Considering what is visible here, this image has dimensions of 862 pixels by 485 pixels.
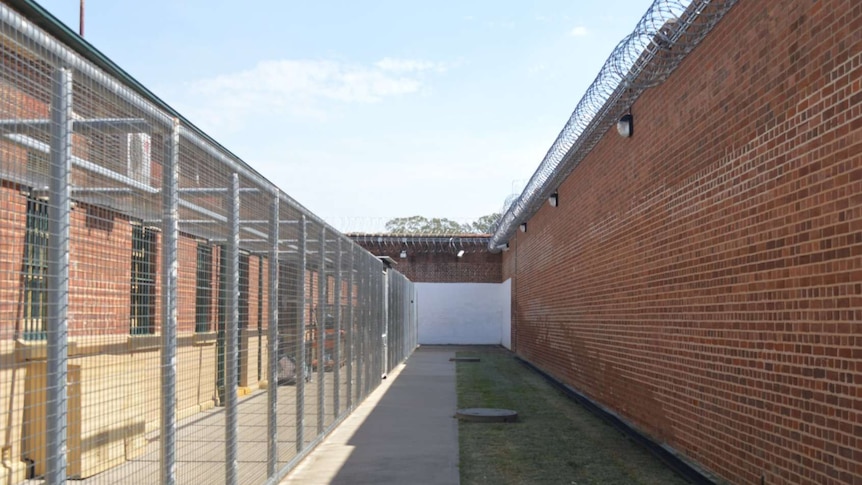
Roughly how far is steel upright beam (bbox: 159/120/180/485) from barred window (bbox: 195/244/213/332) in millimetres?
804

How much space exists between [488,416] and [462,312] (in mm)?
21537

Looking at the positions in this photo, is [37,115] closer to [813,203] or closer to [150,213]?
[150,213]

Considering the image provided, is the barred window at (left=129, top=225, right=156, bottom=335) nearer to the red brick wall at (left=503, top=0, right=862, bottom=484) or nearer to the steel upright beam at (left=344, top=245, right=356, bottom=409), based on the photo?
the red brick wall at (left=503, top=0, right=862, bottom=484)

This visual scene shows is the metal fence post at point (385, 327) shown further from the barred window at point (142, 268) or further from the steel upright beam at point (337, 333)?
the barred window at point (142, 268)

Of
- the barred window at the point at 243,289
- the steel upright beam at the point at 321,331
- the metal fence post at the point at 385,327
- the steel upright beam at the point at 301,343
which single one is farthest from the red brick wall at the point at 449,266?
the barred window at the point at 243,289

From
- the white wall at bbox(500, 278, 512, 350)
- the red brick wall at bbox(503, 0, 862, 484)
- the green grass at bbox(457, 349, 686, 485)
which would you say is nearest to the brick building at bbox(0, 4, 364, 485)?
the green grass at bbox(457, 349, 686, 485)

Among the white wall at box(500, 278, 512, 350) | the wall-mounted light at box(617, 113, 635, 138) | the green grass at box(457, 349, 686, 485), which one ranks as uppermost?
the wall-mounted light at box(617, 113, 635, 138)

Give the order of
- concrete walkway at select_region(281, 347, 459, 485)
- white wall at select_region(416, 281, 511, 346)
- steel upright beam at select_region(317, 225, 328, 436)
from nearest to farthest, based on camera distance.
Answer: concrete walkway at select_region(281, 347, 459, 485)
steel upright beam at select_region(317, 225, 328, 436)
white wall at select_region(416, 281, 511, 346)

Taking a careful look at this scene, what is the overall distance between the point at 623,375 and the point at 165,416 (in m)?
7.14

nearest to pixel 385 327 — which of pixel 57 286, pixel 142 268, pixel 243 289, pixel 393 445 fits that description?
pixel 393 445

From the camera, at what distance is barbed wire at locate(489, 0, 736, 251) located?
673cm

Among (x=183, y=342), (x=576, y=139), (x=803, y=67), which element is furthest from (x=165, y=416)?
(x=576, y=139)

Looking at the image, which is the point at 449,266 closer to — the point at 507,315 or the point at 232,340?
the point at 507,315

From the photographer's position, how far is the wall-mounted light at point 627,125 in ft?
31.8
